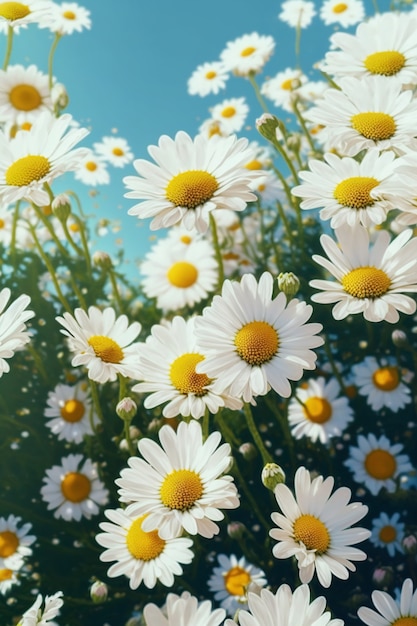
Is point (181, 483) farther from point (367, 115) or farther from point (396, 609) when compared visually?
point (367, 115)

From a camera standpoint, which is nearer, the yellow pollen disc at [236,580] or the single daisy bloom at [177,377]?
the single daisy bloom at [177,377]

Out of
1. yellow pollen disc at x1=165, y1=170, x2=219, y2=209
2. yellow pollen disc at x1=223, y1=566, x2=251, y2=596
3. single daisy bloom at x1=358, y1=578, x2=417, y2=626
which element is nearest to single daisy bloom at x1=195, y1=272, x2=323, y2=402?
yellow pollen disc at x1=165, y1=170, x2=219, y2=209

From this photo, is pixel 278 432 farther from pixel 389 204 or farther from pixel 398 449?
pixel 389 204

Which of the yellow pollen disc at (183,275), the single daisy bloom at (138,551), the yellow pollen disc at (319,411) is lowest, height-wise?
the single daisy bloom at (138,551)

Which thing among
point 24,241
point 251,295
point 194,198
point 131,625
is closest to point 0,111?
point 24,241

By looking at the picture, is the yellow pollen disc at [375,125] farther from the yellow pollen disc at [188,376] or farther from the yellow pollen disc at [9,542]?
the yellow pollen disc at [9,542]

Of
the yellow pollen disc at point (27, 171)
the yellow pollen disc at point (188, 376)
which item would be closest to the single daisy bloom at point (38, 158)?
the yellow pollen disc at point (27, 171)


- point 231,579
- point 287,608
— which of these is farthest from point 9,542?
point 287,608
